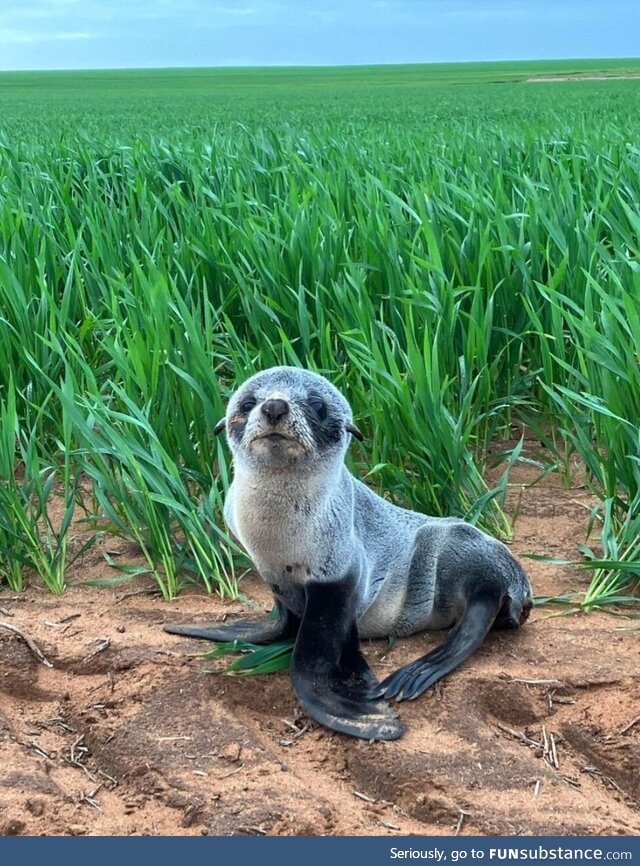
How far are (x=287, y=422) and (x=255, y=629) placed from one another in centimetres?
73

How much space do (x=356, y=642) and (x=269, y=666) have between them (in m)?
0.23

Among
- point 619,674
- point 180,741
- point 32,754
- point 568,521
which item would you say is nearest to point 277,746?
point 180,741

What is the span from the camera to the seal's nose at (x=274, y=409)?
2.33 m

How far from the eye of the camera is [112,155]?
914 cm

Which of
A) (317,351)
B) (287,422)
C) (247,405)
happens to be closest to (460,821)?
(287,422)

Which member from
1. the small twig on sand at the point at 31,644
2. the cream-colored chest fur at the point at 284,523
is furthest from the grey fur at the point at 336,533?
the small twig on sand at the point at 31,644

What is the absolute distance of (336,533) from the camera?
2525mm

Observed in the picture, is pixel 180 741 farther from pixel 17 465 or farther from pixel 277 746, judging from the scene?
pixel 17 465

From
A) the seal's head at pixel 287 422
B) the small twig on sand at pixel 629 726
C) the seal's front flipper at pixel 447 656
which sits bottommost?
the small twig on sand at pixel 629 726

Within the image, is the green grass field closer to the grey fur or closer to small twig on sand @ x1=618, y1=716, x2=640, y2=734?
the grey fur

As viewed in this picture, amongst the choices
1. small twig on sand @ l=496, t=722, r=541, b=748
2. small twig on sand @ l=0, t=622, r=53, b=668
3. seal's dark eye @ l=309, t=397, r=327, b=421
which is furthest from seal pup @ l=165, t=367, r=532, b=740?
small twig on sand @ l=0, t=622, r=53, b=668

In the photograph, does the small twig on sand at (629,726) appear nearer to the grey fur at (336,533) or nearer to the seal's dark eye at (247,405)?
the grey fur at (336,533)

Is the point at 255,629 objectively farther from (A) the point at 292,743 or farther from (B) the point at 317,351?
(B) the point at 317,351

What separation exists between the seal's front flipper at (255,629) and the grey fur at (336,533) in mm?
78
